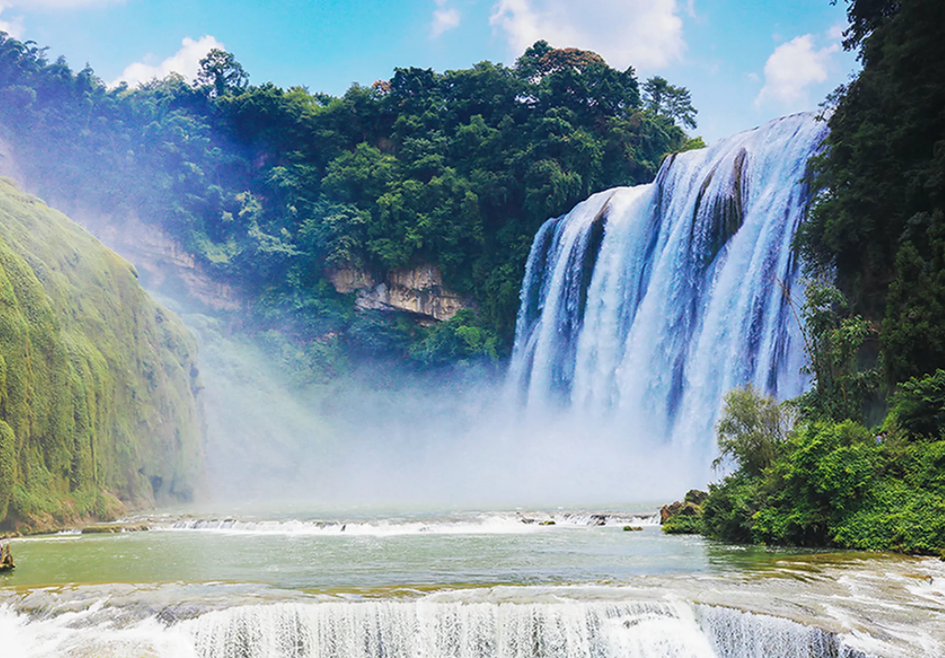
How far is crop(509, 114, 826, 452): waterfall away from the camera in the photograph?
24938 millimetres

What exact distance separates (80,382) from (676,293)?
20676 millimetres

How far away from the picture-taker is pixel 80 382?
907 inches

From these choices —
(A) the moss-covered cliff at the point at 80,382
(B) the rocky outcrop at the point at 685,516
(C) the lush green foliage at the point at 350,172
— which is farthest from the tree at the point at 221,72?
(B) the rocky outcrop at the point at 685,516

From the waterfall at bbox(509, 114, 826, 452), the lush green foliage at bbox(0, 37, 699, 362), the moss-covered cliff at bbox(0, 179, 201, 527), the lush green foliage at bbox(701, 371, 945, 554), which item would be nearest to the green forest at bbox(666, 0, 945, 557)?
the lush green foliage at bbox(701, 371, 945, 554)

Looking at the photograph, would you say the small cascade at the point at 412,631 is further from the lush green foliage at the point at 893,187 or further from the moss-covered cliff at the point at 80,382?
the moss-covered cliff at the point at 80,382

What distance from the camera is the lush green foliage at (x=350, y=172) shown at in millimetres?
43844

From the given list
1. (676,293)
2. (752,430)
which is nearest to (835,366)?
(752,430)

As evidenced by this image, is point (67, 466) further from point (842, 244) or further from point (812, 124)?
A: point (812, 124)

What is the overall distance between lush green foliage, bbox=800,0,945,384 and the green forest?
0.03m

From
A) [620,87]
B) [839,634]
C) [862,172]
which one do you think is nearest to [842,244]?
[862,172]

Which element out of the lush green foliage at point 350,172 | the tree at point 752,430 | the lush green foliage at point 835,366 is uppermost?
the lush green foliage at point 350,172

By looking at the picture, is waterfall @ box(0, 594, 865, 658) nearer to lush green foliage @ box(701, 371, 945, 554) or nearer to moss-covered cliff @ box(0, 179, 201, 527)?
lush green foliage @ box(701, 371, 945, 554)

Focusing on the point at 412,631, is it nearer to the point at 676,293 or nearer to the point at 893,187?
the point at 893,187

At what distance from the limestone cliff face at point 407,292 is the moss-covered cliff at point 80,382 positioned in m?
12.3
